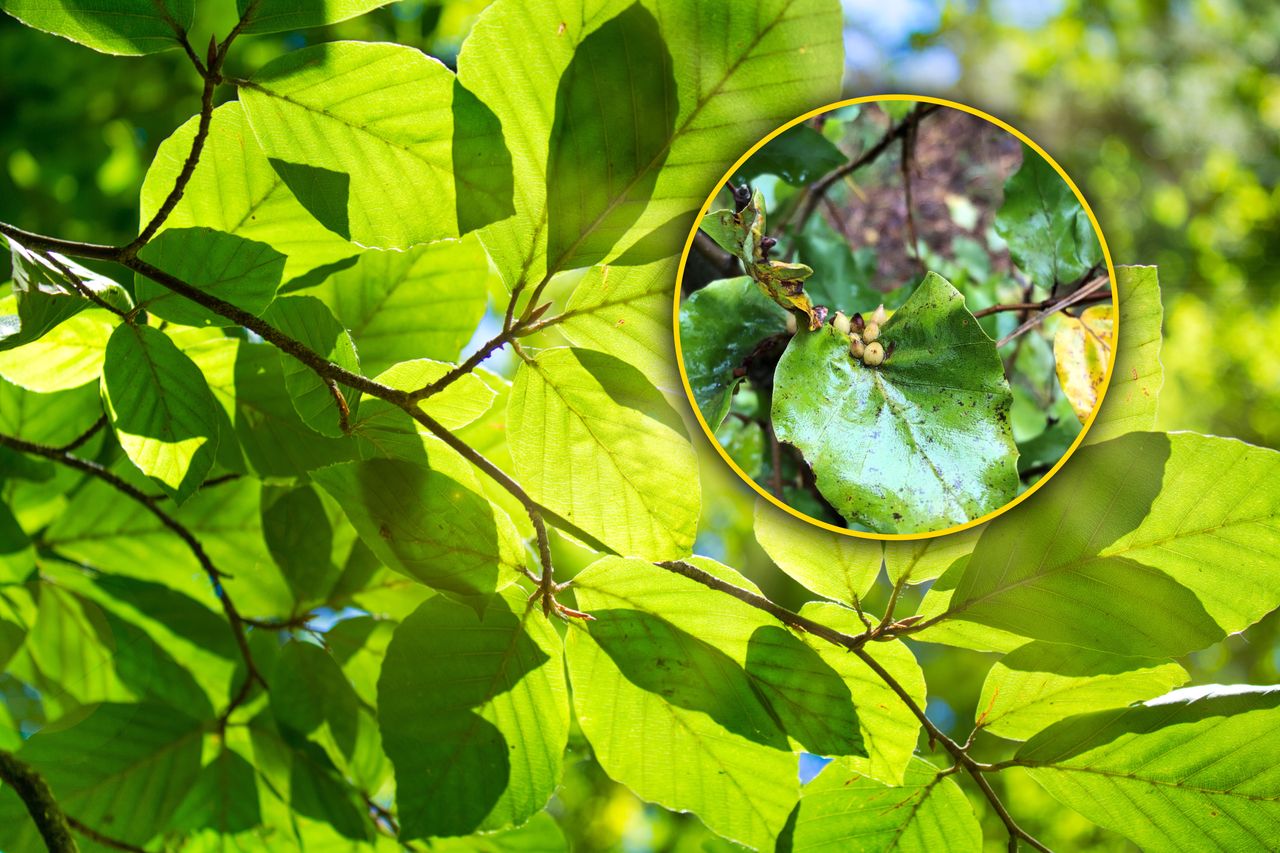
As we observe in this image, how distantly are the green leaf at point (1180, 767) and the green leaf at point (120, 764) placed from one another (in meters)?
0.46

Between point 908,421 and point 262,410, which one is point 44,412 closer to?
point 262,410

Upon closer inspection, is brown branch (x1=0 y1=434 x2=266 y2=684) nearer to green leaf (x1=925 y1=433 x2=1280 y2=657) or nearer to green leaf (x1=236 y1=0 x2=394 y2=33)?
green leaf (x1=236 y1=0 x2=394 y2=33)

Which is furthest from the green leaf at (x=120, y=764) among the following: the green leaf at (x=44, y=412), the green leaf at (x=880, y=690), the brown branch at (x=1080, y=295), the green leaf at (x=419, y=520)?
the brown branch at (x=1080, y=295)

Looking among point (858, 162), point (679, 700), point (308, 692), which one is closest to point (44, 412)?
point (308, 692)

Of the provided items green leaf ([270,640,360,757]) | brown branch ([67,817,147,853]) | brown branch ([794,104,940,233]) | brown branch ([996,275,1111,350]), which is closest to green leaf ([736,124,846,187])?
brown branch ([794,104,940,233])

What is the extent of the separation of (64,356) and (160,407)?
12 centimetres

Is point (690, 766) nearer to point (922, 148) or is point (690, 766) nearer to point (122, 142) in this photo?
point (922, 148)

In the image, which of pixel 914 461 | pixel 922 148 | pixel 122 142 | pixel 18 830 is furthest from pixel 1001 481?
pixel 122 142

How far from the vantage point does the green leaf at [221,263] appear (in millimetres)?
382

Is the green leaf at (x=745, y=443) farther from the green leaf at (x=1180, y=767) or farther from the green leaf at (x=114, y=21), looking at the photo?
the green leaf at (x=114, y=21)

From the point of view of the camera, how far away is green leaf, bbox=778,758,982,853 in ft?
1.41

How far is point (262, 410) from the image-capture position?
0.51m

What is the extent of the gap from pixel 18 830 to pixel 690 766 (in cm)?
39

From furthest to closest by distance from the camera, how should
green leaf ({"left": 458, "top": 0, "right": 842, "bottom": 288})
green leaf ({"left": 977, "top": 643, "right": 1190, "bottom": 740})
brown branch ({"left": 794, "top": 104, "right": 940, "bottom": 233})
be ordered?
1. brown branch ({"left": 794, "top": 104, "right": 940, "bottom": 233})
2. green leaf ({"left": 977, "top": 643, "right": 1190, "bottom": 740})
3. green leaf ({"left": 458, "top": 0, "right": 842, "bottom": 288})
